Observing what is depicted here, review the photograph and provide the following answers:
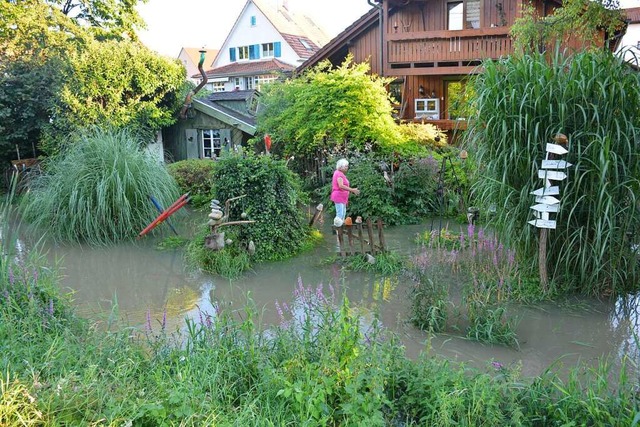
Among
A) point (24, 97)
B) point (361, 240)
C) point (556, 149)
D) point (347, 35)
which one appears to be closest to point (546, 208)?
point (556, 149)

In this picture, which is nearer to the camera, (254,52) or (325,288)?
(325,288)

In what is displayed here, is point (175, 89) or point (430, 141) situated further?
point (175, 89)

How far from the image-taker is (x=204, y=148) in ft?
59.4

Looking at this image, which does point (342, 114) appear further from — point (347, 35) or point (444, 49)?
point (347, 35)

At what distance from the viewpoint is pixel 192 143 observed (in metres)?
18.3

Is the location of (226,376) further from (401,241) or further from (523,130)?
(401,241)

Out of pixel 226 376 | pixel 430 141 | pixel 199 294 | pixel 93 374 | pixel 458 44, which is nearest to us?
pixel 93 374

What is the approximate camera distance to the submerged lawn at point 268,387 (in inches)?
124

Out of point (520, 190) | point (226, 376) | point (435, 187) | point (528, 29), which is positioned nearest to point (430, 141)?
point (435, 187)

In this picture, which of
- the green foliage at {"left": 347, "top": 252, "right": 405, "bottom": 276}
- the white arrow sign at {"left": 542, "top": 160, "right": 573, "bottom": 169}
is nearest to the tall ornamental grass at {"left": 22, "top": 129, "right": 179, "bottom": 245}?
the green foliage at {"left": 347, "top": 252, "right": 405, "bottom": 276}

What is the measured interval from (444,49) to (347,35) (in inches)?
129

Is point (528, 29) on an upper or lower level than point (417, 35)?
lower

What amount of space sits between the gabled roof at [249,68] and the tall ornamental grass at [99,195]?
2417 cm

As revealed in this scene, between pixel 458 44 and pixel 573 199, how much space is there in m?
11.1
